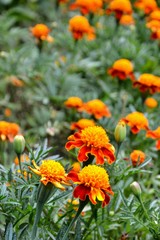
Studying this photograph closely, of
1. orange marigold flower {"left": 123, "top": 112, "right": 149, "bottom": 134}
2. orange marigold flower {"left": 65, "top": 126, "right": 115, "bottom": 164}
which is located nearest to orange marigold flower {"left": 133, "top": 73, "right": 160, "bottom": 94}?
orange marigold flower {"left": 123, "top": 112, "right": 149, "bottom": 134}

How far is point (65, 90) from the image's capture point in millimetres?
2656

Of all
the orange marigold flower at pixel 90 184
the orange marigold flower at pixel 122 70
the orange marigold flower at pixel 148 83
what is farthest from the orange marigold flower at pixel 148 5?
the orange marigold flower at pixel 90 184

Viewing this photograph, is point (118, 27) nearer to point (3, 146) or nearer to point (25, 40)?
point (25, 40)

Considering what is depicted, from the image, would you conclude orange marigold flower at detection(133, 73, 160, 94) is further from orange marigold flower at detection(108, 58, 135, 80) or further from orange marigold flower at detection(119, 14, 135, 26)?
orange marigold flower at detection(119, 14, 135, 26)

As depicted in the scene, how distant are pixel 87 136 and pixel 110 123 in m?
0.85

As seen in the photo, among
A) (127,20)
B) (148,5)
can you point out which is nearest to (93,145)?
(148,5)

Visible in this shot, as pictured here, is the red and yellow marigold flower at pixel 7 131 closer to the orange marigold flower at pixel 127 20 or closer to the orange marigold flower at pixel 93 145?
the orange marigold flower at pixel 93 145

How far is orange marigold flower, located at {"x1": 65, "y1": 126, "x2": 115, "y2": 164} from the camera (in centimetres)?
135

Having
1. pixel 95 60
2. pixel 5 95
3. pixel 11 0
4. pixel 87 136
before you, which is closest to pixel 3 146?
pixel 87 136

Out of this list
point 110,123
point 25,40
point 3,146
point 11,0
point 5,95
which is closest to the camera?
point 3,146

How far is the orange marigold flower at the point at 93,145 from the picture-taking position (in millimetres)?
1351

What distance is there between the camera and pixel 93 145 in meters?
1.36

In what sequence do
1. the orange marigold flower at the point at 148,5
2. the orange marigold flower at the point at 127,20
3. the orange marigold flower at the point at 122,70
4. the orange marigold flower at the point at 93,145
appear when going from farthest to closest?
1. the orange marigold flower at the point at 127,20
2. the orange marigold flower at the point at 148,5
3. the orange marigold flower at the point at 122,70
4. the orange marigold flower at the point at 93,145

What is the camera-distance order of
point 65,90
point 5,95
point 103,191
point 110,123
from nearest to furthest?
point 103,191
point 110,123
point 65,90
point 5,95
